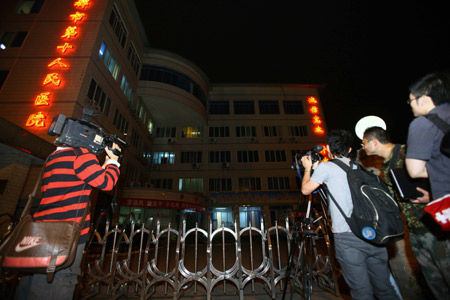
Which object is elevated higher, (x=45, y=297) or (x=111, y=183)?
(x=111, y=183)

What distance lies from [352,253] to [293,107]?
26312mm

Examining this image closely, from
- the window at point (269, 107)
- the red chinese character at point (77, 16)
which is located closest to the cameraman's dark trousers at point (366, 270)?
the red chinese character at point (77, 16)

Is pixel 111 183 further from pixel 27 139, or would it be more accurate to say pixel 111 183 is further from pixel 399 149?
pixel 27 139

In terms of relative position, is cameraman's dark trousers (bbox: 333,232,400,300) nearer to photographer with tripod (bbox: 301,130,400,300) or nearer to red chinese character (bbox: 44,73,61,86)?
photographer with tripod (bbox: 301,130,400,300)

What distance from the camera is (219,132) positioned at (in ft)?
81.3

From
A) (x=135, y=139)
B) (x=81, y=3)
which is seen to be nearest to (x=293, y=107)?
(x=135, y=139)

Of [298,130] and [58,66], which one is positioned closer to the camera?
[58,66]

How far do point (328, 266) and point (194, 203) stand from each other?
15.9 m

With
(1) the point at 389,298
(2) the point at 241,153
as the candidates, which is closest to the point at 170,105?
→ (2) the point at 241,153

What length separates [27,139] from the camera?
6.30 metres

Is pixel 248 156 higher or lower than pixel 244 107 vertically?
lower

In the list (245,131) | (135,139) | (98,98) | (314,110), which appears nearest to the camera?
(98,98)

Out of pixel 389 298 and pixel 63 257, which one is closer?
pixel 63 257

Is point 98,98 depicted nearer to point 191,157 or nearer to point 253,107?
point 191,157
